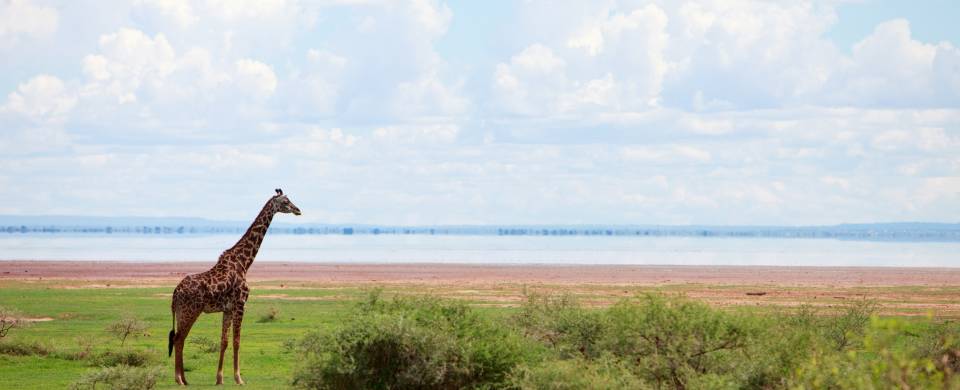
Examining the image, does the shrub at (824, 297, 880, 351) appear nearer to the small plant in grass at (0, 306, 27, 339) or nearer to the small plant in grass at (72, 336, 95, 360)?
the small plant in grass at (72, 336, 95, 360)

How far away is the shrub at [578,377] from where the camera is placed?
1320 cm

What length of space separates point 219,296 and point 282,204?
8.08ft

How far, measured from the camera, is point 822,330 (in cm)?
1741

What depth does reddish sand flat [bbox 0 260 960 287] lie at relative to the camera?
66875mm

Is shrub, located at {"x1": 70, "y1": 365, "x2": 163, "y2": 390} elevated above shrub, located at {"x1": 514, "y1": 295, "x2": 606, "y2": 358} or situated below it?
below

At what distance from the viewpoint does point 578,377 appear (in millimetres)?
13297

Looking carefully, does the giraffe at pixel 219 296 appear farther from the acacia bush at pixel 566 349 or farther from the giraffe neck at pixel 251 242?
the acacia bush at pixel 566 349

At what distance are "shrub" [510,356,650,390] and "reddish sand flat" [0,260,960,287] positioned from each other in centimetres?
5007

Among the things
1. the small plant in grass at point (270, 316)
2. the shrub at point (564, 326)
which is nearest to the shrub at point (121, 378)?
the shrub at point (564, 326)

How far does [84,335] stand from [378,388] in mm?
18967

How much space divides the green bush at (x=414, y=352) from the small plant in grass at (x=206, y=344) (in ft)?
43.5

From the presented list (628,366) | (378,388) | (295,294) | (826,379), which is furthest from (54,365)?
(295,294)

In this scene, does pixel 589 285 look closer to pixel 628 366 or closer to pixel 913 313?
pixel 913 313

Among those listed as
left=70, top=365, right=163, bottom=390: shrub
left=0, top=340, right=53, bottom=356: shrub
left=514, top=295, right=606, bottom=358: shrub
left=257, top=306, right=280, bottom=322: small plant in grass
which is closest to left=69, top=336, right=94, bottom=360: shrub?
left=0, top=340, right=53, bottom=356: shrub
